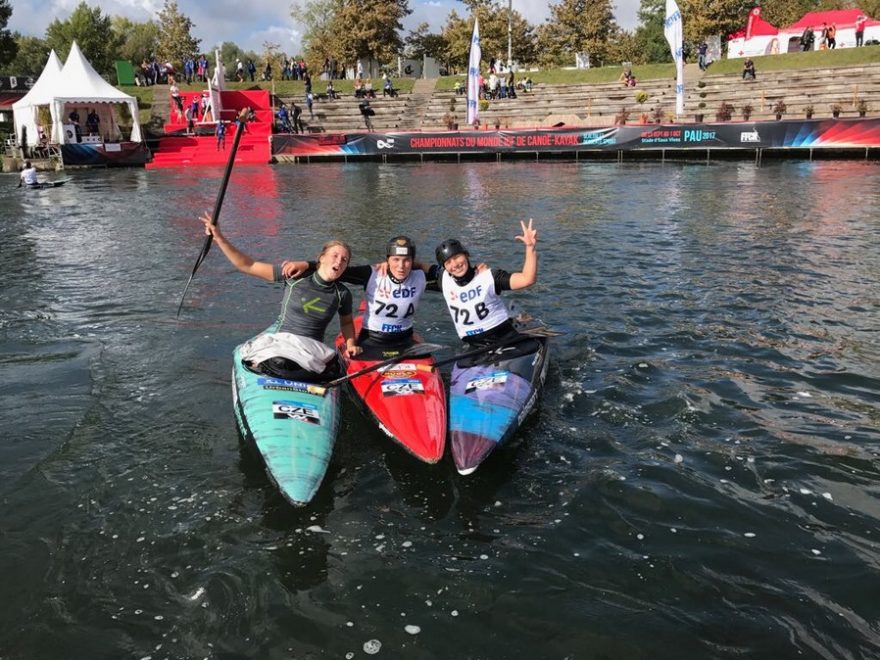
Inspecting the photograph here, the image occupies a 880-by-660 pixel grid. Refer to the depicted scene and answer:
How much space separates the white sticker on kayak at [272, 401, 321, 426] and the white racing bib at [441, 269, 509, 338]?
2037mm

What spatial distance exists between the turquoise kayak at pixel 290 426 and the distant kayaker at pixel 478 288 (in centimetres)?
165

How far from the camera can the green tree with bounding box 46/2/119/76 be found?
63562 millimetres

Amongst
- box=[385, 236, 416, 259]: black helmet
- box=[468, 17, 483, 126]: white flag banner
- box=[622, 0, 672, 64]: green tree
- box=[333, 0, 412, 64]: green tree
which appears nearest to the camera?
box=[385, 236, 416, 259]: black helmet

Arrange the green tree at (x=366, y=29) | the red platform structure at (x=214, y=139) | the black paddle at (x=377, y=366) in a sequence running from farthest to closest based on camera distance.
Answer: the green tree at (x=366, y=29), the red platform structure at (x=214, y=139), the black paddle at (x=377, y=366)

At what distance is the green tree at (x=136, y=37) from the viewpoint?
278 ft

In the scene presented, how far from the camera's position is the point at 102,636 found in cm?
392

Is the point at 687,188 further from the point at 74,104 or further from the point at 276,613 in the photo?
the point at 74,104

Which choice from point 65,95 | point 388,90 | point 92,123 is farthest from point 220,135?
point 388,90

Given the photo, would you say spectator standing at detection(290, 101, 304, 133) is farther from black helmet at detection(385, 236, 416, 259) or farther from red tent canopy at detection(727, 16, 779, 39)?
red tent canopy at detection(727, 16, 779, 39)

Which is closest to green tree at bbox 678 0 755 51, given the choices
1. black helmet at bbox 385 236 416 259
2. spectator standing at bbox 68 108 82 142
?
spectator standing at bbox 68 108 82 142

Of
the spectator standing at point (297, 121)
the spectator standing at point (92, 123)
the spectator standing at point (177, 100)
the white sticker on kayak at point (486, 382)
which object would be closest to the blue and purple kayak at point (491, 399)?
the white sticker on kayak at point (486, 382)

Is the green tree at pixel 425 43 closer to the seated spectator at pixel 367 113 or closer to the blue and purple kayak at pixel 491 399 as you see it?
the seated spectator at pixel 367 113

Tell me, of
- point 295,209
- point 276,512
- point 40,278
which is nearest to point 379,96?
point 295,209

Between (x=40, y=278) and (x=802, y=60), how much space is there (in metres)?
42.9
